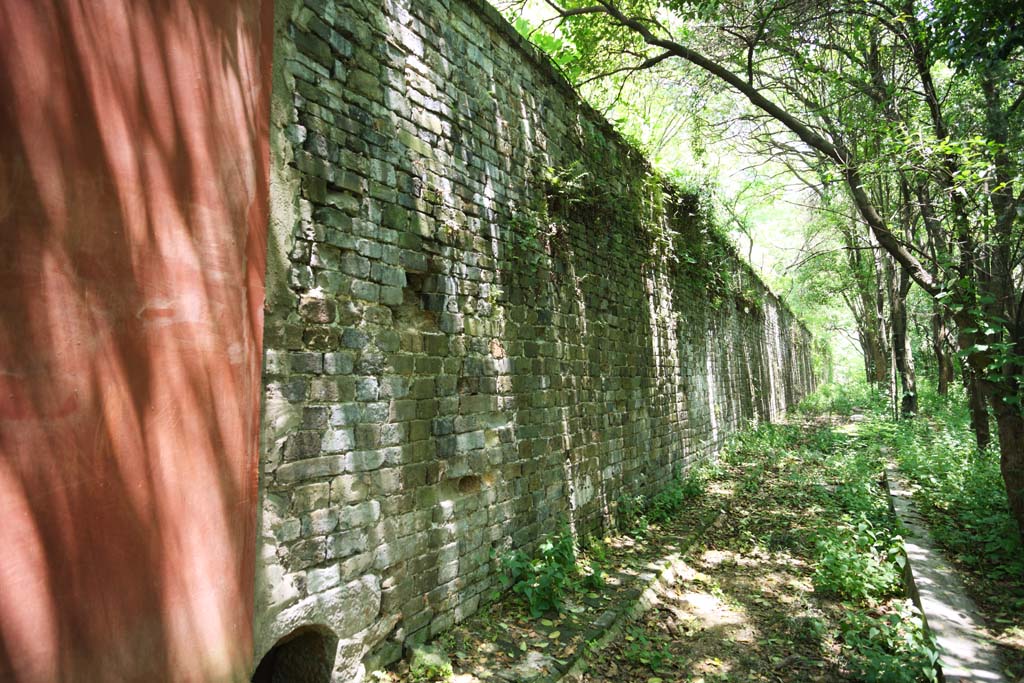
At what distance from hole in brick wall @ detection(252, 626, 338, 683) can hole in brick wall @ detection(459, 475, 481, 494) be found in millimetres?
1408

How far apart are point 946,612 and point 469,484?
137 inches

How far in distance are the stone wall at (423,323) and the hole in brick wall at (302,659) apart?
6 centimetres

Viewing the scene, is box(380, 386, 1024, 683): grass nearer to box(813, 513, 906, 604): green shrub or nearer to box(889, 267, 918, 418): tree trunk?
box(813, 513, 906, 604): green shrub

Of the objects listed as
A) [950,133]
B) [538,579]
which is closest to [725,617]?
[538,579]

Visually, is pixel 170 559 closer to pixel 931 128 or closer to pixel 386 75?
pixel 386 75

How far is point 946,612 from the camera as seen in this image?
13.6ft

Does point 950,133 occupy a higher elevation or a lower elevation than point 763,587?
higher

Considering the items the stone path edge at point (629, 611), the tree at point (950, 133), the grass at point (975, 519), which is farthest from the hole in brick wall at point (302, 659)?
the tree at point (950, 133)

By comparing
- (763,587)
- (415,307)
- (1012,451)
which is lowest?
(763,587)

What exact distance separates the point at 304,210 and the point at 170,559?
182cm

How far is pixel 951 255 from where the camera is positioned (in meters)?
5.98

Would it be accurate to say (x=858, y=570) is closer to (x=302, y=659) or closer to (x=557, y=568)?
(x=557, y=568)

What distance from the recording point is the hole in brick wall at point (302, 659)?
325cm

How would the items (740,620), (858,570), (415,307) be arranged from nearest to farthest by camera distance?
1. (415,307)
2. (740,620)
3. (858,570)
